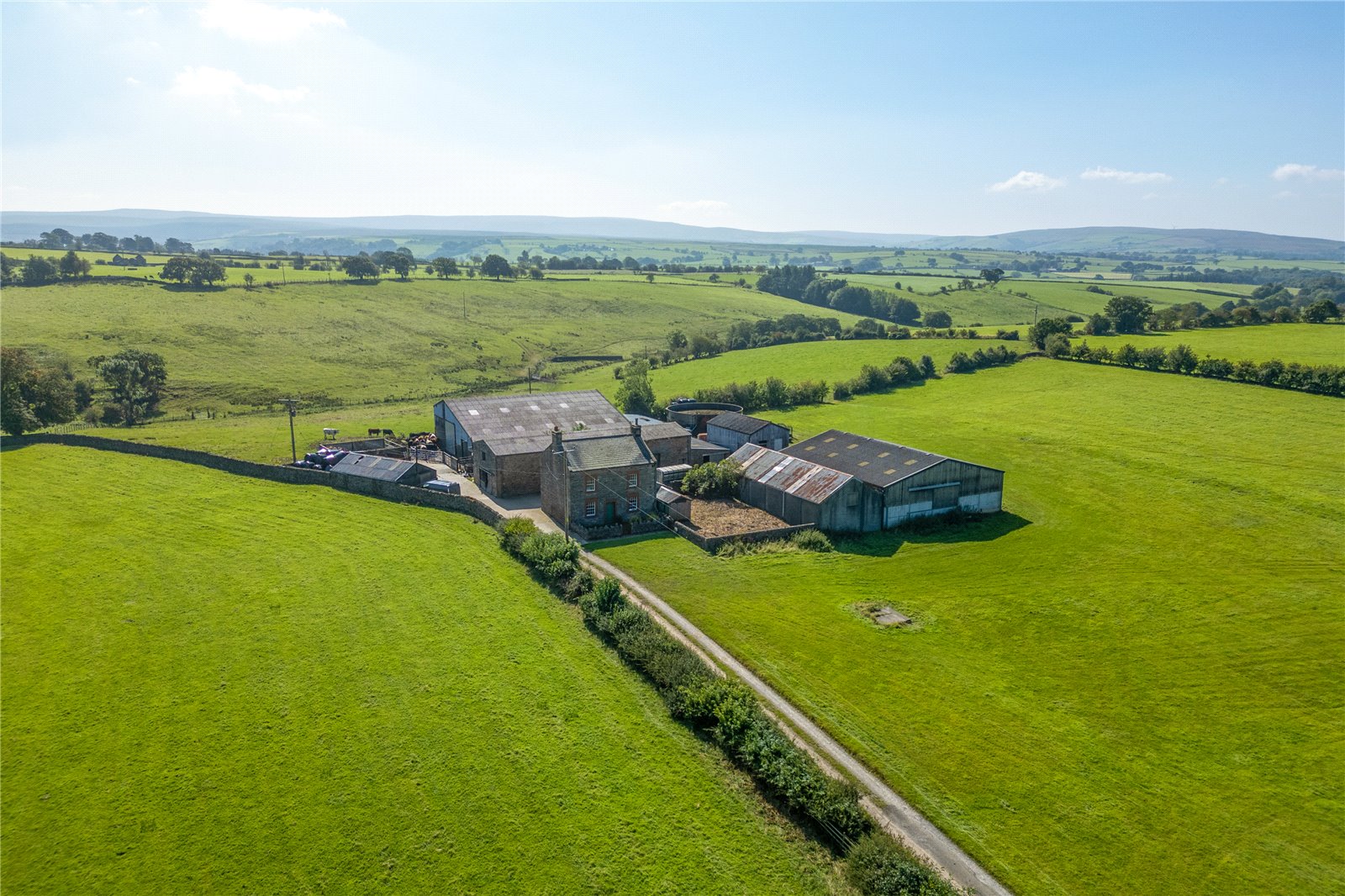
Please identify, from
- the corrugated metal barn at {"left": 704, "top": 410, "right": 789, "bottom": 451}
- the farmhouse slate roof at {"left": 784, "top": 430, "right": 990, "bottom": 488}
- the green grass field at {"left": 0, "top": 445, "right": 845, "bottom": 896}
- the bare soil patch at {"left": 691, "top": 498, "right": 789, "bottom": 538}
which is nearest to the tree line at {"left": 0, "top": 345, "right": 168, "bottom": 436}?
the green grass field at {"left": 0, "top": 445, "right": 845, "bottom": 896}

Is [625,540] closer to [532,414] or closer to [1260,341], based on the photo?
[532,414]

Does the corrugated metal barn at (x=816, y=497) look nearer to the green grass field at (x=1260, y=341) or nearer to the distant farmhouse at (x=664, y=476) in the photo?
the distant farmhouse at (x=664, y=476)

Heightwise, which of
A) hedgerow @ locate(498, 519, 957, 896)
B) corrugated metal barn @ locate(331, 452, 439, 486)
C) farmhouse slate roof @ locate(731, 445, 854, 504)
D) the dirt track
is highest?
farmhouse slate roof @ locate(731, 445, 854, 504)

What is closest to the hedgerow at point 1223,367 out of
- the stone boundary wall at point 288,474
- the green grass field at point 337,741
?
the stone boundary wall at point 288,474

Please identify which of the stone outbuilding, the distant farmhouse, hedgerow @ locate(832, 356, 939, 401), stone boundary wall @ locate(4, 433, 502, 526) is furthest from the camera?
hedgerow @ locate(832, 356, 939, 401)

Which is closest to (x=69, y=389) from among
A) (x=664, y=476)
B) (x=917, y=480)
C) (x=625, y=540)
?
(x=664, y=476)

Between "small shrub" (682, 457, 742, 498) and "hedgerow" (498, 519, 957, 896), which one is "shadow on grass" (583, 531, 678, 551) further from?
"small shrub" (682, 457, 742, 498)

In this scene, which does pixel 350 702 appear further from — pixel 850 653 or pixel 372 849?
pixel 850 653
